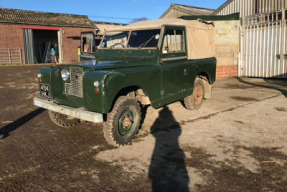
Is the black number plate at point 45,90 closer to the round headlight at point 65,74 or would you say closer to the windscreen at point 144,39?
the round headlight at point 65,74

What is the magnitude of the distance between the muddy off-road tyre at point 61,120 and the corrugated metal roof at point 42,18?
18.7 m

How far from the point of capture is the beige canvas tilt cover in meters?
5.52

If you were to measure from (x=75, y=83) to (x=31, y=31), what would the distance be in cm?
2022

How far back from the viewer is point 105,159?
387 centimetres

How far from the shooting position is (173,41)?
546cm

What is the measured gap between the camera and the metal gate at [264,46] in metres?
11.7

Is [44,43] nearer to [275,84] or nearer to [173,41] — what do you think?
[275,84]

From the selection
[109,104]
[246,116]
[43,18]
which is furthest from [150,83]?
[43,18]

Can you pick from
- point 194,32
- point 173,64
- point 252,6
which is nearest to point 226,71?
point 252,6

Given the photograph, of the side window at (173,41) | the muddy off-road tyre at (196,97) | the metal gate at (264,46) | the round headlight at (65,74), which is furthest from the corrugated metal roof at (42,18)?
the round headlight at (65,74)

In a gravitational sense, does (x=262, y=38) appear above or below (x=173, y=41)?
above

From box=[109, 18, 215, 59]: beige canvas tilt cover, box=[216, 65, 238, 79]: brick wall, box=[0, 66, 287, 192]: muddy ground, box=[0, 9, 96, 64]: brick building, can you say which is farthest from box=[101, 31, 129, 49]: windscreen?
box=[0, 9, 96, 64]: brick building

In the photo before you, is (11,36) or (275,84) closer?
(275,84)

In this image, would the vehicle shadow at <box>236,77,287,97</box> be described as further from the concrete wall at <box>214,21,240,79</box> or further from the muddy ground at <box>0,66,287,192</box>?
the muddy ground at <box>0,66,287,192</box>
